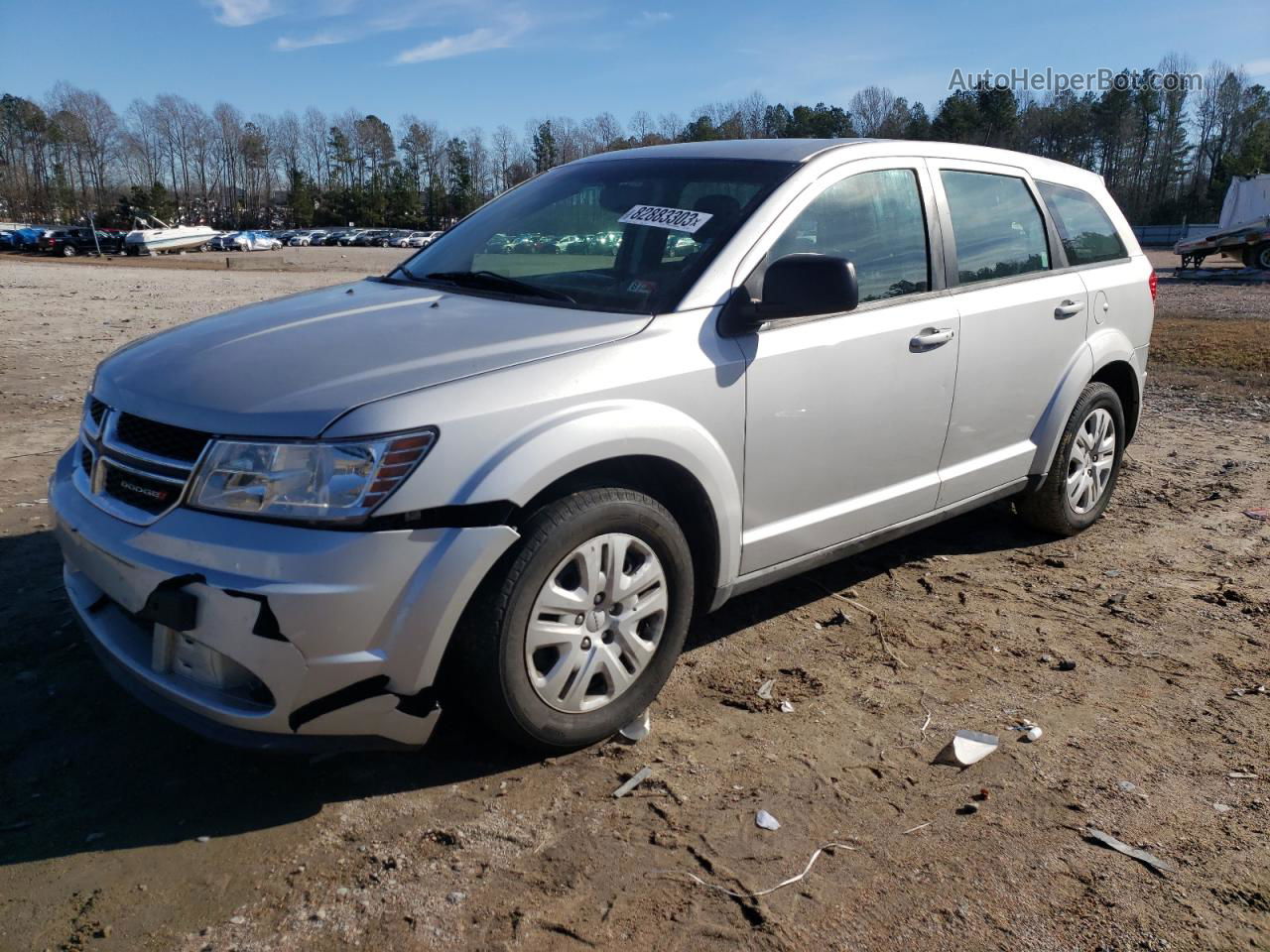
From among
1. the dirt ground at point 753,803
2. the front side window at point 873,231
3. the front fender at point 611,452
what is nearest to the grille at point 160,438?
the front fender at point 611,452

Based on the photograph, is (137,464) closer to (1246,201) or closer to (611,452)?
(611,452)

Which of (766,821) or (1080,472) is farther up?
(1080,472)

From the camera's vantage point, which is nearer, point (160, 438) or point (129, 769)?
point (160, 438)

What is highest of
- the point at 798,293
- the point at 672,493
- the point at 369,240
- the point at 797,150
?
the point at 369,240

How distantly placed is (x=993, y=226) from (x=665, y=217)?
1726mm

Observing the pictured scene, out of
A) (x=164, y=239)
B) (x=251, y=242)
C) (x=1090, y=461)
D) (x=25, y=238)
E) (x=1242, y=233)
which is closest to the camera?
(x=1090, y=461)

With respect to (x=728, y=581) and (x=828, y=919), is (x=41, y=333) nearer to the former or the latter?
(x=728, y=581)

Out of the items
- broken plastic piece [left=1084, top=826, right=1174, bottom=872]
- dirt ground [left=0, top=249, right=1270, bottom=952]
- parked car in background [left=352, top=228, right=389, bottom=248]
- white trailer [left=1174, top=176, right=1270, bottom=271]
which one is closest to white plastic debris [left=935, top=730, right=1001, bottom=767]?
dirt ground [left=0, top=249, right=1270, bottom=952]

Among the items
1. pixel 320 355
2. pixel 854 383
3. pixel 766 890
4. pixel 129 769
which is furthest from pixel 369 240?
pixel 766 890

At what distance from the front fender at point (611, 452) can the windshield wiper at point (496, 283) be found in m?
0.63

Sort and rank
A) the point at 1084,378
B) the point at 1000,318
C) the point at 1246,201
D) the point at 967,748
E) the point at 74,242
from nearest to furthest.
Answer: the point at 967,748 → the point at 1000,318 → the point at 1084,378 → the point at 1246,201 → the point at 74,242

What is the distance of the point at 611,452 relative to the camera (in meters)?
3.02

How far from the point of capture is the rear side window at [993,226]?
437 cm

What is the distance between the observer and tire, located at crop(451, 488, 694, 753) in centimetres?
284
